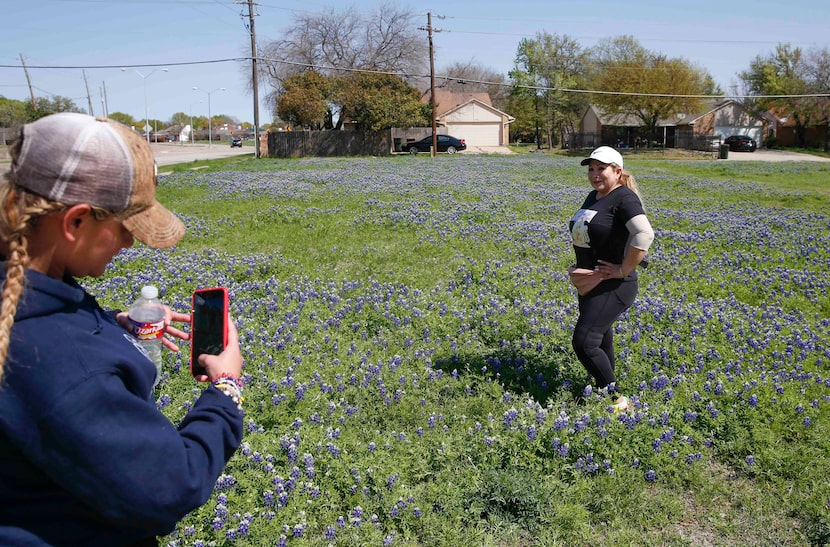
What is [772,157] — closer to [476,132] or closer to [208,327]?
[476,132]

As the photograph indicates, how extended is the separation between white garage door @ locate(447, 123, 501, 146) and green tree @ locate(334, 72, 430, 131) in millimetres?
14208

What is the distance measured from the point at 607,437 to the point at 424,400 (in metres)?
1.40

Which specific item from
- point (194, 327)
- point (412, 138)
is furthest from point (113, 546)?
→ point (412, 138)

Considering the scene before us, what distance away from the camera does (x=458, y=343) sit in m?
6.07

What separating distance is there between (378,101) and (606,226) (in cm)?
4645

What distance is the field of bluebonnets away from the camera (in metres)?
3.65

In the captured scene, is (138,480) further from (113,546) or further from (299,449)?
(299,449)

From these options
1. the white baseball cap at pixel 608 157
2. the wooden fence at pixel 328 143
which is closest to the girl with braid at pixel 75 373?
the white baseball cap at pixel 608 157

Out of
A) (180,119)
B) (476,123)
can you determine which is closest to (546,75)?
(476,123)

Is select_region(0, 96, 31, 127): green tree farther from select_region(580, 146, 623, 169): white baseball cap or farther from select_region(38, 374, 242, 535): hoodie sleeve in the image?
select_region(38, 374, 242, 535): hoodie sleeve

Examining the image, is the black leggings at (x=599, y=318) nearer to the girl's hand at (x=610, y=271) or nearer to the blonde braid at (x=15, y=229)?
the girl's hand at (x=610, y=271)

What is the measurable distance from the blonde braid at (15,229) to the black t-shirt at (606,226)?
13.0ft

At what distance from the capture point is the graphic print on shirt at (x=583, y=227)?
4.82 meters

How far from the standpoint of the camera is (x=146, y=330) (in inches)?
84.6
